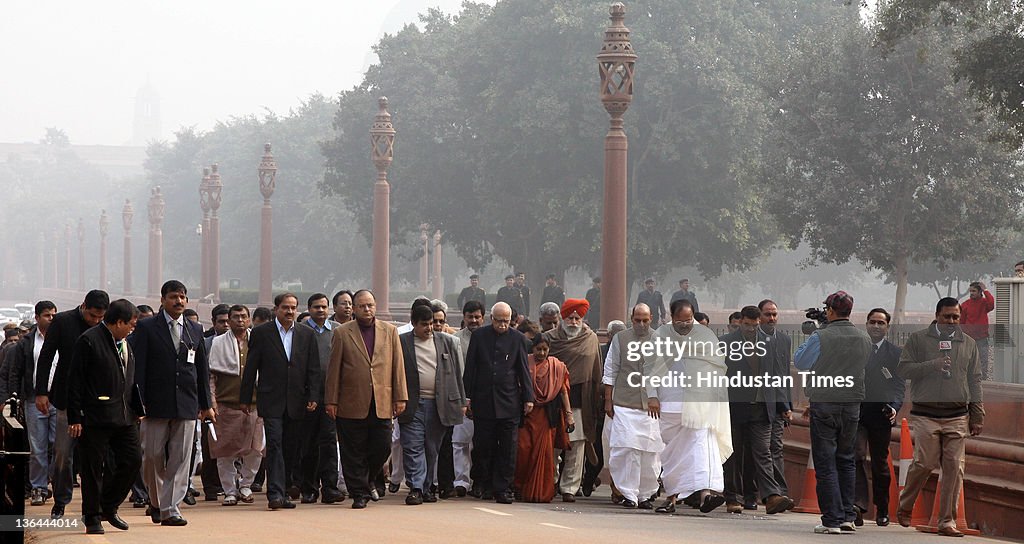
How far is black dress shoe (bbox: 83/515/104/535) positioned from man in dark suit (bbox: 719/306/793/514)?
5.76 meters

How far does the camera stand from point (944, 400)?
37.4ft

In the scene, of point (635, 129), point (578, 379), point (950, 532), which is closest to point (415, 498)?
point (578, 379)

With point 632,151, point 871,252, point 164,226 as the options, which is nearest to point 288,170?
point 164,226

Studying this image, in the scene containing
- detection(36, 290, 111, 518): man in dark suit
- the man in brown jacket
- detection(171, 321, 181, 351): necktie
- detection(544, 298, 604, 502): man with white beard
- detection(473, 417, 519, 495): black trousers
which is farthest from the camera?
detection(544, 298, 604, 502): man with white beard

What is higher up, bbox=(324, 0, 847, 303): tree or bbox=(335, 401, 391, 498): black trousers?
bbox=(324, 0, 847, 303): tree

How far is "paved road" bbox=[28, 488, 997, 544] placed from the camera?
10.1m

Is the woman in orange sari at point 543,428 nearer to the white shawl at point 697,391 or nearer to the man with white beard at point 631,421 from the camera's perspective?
the man with white beard at point 631,421

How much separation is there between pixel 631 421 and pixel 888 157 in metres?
23.0

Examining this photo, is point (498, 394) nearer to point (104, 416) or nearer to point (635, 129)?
point (104, 416)

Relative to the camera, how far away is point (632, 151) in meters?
41.2

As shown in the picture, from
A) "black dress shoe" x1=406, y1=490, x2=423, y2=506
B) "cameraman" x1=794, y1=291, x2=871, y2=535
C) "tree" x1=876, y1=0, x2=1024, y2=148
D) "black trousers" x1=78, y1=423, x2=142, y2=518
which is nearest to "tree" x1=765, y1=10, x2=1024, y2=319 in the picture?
"tree" x1=876, y1=0, x2=1024, y2=148

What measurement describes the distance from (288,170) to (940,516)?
→ 6420 centimetres

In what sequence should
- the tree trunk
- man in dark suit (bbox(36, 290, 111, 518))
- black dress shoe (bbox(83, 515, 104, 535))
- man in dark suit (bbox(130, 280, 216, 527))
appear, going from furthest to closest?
the tree trunk → man in dark suit (bbox(130, 280, 216, 527)) → man in dark suit (bbox(36, 290, 111, 518)) → black dress shoe (bbox(83, 515, 104, 535))

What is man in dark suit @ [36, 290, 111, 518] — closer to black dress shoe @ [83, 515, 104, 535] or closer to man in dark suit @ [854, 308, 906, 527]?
black dress shoe @ [83, 515, 104, 535]
